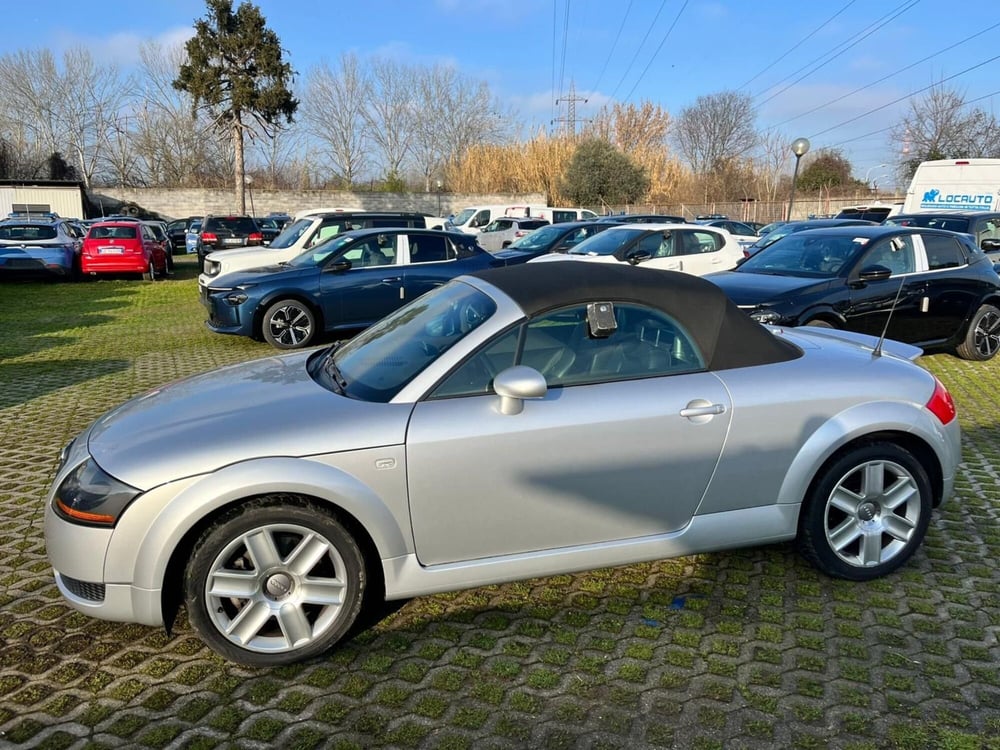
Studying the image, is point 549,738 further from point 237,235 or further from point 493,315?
point 237,235

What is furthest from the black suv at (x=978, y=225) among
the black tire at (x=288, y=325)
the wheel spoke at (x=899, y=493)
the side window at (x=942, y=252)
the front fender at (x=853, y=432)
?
the wheel spoke at (x=899, y=493)

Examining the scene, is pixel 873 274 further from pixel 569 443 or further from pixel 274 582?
pixel 274 582

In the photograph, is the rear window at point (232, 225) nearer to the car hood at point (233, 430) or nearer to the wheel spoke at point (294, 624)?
the car hood at point (233, 430)

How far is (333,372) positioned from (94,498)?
3.97ft

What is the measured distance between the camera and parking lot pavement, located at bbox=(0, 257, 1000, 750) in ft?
8.68

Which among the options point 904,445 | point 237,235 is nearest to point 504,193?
point 237,235

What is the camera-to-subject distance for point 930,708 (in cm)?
276

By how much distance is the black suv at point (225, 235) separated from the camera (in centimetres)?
2239

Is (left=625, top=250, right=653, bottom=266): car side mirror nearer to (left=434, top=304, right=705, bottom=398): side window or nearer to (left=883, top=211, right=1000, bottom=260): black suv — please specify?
(left=883, top=211, right=1000, bottom=260): black suv

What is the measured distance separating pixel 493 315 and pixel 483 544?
1012 mm

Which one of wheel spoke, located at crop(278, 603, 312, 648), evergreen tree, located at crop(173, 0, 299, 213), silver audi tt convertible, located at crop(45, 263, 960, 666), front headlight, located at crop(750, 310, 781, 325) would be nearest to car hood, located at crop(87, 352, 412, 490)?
silver audi tt convertible, located at crop(45, 263, 960, 666)

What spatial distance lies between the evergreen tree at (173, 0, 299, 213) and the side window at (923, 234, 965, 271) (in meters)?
32.5

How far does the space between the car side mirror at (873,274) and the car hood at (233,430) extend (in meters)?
6.46

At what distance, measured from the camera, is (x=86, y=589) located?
9.59 feet
